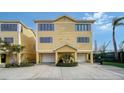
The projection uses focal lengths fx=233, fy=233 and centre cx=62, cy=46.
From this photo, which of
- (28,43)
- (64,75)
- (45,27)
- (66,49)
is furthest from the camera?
(28,43)

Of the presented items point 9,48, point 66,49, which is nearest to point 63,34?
point 66,49

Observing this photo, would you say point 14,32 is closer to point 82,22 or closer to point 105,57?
point 82,22

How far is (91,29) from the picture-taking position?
3108 centimetres

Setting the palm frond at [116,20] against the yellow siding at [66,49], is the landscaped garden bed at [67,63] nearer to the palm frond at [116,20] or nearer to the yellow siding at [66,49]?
the yellow siding at [66,49]

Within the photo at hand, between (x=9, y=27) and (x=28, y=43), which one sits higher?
(x=9, y=27)

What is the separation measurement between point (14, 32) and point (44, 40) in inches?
158

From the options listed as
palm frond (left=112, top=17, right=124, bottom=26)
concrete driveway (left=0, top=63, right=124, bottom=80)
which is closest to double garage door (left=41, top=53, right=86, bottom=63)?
palm frond (left=112, top=17, right=124, bottom=26)

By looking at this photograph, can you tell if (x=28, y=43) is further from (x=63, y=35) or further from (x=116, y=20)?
(x=116, y=20)

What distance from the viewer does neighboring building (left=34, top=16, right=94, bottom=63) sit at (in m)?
30.7

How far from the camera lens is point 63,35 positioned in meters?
30.9

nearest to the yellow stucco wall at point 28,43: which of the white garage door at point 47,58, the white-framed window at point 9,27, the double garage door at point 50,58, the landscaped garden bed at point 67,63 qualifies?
the white-framed window at point 9,27
